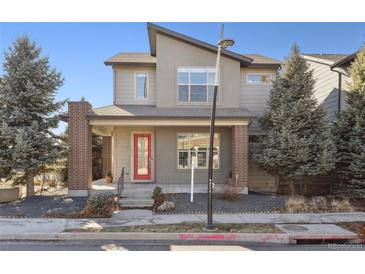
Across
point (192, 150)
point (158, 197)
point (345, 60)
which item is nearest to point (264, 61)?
point (345, 60)

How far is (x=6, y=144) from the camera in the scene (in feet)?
33.6

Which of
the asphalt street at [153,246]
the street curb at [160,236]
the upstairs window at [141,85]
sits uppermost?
the upstairs window at [141,85]

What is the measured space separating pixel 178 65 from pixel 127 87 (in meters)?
2.90

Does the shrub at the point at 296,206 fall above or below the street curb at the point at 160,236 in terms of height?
above

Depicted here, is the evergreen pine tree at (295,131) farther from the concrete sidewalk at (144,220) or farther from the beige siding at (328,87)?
the beige siding at (328,87)

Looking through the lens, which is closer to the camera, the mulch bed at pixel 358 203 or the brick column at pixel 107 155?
the mulch bed at pixel 358 203

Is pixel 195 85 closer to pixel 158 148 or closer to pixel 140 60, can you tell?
pixel 140 60

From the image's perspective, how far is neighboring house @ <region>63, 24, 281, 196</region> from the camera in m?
12.1

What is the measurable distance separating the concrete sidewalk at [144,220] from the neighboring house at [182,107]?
2.93 m

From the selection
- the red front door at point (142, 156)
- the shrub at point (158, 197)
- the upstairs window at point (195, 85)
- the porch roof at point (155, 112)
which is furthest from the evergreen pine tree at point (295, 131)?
the red front door at point (142, 156)

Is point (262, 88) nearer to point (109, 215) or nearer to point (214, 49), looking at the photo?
point (214, 49)

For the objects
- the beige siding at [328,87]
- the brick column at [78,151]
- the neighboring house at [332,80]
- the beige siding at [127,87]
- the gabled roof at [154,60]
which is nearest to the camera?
the brick column at [78,151]

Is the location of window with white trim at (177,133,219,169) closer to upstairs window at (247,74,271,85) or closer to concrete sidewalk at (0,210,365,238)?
upstairs window at (247,74,271,85)

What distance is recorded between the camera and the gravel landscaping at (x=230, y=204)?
30.9 feet
